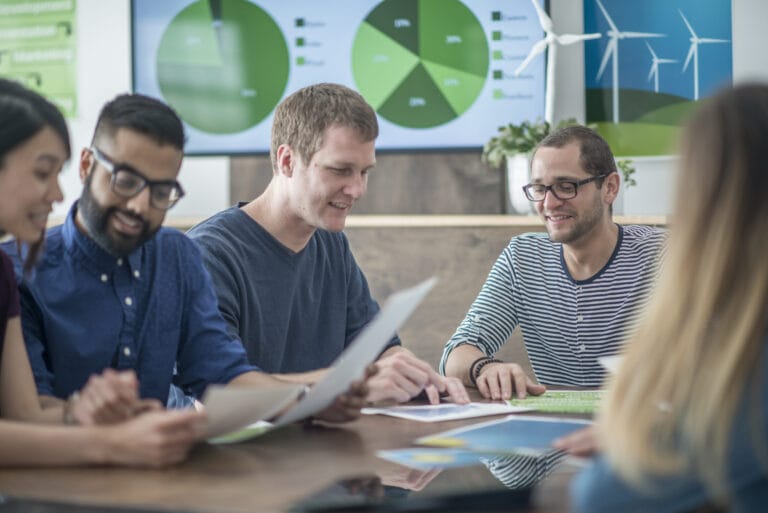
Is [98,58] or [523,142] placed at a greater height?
[98,58]

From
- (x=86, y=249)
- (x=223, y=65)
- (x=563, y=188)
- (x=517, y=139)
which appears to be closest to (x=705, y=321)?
(x=86, y=249)

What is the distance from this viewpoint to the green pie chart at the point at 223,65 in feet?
13.3

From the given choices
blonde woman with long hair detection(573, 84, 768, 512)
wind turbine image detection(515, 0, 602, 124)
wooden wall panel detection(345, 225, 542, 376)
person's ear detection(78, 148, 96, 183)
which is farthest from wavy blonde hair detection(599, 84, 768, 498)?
wind turbine image detection(515, 0, 602, 124)

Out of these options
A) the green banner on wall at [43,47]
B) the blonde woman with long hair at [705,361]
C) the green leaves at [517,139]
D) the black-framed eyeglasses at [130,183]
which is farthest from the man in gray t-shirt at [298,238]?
the green banner on wall at [43,47]

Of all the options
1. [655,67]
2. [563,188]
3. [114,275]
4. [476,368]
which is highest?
A: [655,67]

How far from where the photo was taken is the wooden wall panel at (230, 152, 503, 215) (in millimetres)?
3707

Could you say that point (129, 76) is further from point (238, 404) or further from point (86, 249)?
point (238, 404)

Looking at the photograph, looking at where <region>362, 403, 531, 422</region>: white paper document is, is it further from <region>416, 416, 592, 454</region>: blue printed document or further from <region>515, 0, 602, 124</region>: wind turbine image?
<region>515, 0, 602, 124</region>: wind turbine image

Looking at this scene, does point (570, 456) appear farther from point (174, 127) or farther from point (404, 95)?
point (404, 95)

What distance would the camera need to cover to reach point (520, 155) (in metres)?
3.51

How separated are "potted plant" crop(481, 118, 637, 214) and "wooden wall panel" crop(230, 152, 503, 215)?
0.13 meters

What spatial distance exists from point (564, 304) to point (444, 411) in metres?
0.89

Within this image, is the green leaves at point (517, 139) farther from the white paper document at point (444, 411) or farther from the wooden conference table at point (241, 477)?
the wooden conference table at point (241, 477)

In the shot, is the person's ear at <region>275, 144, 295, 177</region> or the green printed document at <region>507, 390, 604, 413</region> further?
the person's ear at <region>275, 144, 295, 177</region>
